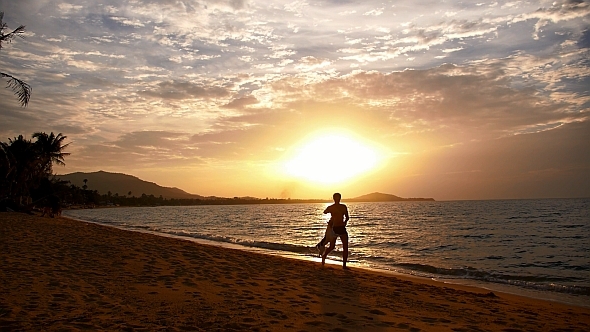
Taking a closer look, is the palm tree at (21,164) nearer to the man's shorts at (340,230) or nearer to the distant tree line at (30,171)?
the distant tree line at (30,171)

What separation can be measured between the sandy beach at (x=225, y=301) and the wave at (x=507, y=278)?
7.92ft

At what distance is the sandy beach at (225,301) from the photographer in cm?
522

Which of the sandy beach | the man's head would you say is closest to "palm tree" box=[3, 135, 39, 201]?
the sandy beach

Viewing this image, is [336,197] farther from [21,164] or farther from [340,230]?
[21,164]

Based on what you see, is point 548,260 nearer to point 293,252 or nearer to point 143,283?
point 293,252

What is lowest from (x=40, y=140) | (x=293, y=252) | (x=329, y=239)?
(x=293, y=252)

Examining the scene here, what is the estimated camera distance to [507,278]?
Answer: 1292cm

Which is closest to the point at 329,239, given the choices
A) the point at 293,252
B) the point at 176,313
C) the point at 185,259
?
the point at 185,259

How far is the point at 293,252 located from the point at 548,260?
10.9m

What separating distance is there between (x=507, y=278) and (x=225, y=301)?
10.2 m

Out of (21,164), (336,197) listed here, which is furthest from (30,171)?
(336,197)

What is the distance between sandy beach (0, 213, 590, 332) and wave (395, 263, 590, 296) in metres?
2.41

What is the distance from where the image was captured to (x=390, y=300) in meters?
7.52

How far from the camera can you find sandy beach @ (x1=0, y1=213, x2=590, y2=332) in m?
5.22
